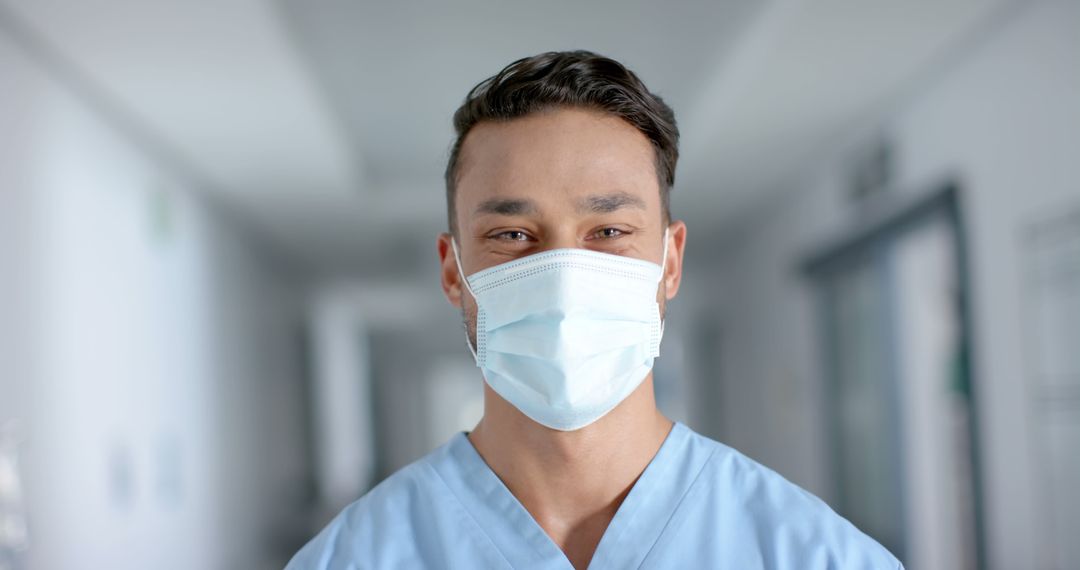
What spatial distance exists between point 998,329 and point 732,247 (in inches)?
189

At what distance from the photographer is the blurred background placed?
3088 millimetres

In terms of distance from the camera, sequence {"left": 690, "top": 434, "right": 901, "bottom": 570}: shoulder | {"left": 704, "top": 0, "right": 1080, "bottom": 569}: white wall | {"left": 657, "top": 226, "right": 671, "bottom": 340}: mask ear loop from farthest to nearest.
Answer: {"left": 704, "top": 0, "right": 1080, "bottom": 569}: white wall, {"left": 657, "top": 226, "right": 671, "bottom": 340}: mask ear loop, {"left": 690, "top": 434, "right": 901, "bottom": 570}: shoulder

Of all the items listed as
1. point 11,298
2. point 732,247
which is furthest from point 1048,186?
point 732,247

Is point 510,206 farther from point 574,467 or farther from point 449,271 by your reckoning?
point 574,467

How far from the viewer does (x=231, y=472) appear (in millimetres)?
5852

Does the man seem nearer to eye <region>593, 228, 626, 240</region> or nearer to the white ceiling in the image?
eye <region>593, 228, 626, 240</region>

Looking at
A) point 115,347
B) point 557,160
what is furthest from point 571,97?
point 115,347

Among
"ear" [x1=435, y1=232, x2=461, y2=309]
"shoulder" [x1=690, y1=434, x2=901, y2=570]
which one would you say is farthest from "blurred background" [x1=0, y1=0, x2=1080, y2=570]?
"shoulder" [x1=690, y1=434, x2=901, y2=570]

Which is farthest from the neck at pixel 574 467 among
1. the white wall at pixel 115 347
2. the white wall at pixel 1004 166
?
the white wall at pixel 1004 166

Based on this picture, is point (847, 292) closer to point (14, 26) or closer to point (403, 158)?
point (403, 158)

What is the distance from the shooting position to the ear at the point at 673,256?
1404 mm

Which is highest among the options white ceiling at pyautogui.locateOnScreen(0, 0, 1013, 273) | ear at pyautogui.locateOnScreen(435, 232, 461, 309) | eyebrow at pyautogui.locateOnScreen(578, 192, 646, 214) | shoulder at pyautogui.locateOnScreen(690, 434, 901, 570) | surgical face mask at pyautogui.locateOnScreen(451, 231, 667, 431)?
white ceiling at pyautogui.locateOnScreen(0, 0, 1013, 273)

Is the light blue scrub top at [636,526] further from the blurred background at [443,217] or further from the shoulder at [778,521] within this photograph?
the blurred background at [443,217]

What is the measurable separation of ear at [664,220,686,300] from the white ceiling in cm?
198
